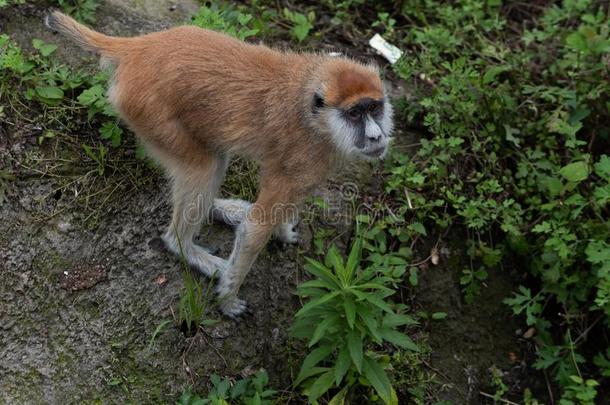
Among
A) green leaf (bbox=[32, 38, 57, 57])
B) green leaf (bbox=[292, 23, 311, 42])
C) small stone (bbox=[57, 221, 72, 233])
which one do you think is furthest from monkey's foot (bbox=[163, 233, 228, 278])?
green leaf (bbox=[292, 23, 311, 42])

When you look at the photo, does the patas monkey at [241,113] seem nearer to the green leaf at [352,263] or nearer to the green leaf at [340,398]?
the green leaf at [352,263]

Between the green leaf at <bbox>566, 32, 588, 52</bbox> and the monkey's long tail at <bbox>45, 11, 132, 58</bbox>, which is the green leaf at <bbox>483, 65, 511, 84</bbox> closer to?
the green leaf at <bbox>566, 32, 588, 52</bbox>

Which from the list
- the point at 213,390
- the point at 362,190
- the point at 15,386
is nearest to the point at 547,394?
the point at 362,190

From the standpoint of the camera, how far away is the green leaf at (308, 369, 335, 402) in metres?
4.21

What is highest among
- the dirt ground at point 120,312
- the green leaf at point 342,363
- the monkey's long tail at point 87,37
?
the monkey's long tail at point 87,37

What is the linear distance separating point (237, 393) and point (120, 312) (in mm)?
934

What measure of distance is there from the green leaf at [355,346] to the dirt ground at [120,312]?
0.78 meters

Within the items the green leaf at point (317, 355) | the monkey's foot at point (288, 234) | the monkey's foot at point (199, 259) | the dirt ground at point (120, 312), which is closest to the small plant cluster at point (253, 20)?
the dirt ground at point (120, 312)

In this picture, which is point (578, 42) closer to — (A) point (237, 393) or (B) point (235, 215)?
(B) point (235, 215)

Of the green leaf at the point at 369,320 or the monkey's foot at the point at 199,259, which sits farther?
the monkey's foot at the point at 199,259

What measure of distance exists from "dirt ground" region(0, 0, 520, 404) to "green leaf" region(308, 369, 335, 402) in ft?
1.34

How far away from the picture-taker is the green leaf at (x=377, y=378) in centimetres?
409

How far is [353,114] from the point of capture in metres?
4.28

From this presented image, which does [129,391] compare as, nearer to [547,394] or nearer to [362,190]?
[362,190]
